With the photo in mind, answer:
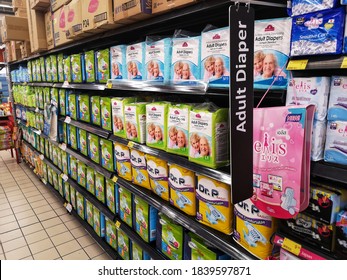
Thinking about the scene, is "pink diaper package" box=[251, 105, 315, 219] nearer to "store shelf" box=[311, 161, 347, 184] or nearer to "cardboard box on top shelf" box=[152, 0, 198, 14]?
"store shelf" box=[311, 161, 347, 184]

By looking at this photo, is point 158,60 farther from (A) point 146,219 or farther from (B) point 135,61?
(A) point 146,219

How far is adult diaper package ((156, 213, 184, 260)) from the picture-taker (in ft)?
5.99

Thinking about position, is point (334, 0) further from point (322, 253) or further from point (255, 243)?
point (255, 243)

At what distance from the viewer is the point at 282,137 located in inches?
39.4

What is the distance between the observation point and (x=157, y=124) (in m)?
1.81

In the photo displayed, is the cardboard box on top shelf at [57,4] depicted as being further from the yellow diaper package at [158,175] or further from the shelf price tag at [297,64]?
the shelf price tag at [297,64]

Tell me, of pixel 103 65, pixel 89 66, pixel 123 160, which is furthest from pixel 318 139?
pixel 89 66

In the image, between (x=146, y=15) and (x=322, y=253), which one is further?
(x=146, y=15)

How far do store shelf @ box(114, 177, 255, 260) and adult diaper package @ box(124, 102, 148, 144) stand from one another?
396 millimetres

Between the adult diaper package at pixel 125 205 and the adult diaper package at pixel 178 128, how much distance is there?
0.79m

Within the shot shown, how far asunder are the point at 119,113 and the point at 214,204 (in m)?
1.09
